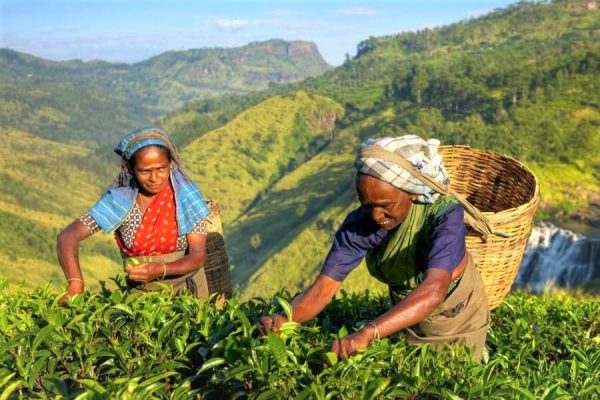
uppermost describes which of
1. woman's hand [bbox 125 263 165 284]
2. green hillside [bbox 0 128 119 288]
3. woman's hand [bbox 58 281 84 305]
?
woman's hand [bbox 125 263 165 284]

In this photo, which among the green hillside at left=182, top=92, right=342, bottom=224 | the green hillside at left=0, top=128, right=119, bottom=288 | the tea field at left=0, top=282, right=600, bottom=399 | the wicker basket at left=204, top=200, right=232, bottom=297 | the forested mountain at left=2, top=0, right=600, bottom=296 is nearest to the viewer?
the tea field at left=0, top=282, right=600, bottom=399

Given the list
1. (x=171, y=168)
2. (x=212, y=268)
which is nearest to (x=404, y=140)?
(x=171, y=168)

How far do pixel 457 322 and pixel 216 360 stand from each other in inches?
50.2

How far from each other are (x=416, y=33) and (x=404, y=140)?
650 ft

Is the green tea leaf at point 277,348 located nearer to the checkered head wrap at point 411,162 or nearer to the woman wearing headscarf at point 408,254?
the woman wearing headscarf at point 408,254

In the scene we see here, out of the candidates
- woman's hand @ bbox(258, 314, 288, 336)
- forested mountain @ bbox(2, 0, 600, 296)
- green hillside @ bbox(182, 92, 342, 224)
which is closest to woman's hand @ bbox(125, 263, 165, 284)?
woman's hand @ bbox(258, 314, 288, 336)

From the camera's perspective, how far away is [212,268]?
465 cm

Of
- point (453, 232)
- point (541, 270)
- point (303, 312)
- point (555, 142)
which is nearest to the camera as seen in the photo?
point (453, 232)

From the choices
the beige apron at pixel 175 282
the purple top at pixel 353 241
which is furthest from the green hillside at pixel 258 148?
the purple top at pixel 353 241

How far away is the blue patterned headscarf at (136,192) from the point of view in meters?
3.54

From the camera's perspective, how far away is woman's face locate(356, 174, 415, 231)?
2533 millimetres

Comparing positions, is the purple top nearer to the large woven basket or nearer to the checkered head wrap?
the checkered head wrap

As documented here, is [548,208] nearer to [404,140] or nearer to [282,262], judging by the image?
[282,262]

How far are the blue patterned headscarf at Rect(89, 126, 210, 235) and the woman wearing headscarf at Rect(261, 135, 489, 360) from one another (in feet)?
4.04
